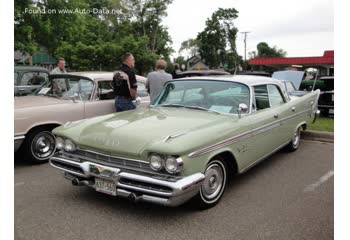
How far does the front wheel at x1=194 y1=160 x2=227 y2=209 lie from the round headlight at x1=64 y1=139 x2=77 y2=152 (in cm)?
151

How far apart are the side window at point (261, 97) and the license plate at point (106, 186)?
91.3 inches

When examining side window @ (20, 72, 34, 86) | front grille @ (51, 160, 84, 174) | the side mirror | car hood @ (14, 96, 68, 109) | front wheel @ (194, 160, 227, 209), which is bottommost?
front wheel @ (194, 160, 227, 209)

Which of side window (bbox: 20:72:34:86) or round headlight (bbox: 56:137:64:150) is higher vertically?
side window (bbox: 20:72:34:86)

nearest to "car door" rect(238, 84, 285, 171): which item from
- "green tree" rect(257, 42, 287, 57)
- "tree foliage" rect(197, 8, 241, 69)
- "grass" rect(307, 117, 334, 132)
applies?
"grass" rect(307, 117, 334, 132)

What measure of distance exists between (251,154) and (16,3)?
1093 centimetres

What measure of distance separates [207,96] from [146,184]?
1.80m

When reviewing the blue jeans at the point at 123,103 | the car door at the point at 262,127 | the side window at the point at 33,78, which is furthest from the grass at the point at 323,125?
the side window at the point at 33,78

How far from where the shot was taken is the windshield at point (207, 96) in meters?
4.36

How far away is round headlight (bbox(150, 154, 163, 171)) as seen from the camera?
10.3ft

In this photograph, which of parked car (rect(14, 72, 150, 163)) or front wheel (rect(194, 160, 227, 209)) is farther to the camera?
parked car (rect(14, 72, 150, 163))

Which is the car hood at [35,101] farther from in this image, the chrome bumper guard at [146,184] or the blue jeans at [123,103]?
the chrome bumper guard at [146,184]

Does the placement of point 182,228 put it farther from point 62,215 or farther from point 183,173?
point 62,215

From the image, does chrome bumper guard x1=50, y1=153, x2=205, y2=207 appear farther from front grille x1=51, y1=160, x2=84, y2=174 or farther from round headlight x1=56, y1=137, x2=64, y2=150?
round headlight x1=56, y1=137, x2=64, y2=150

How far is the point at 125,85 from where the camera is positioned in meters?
5.70
